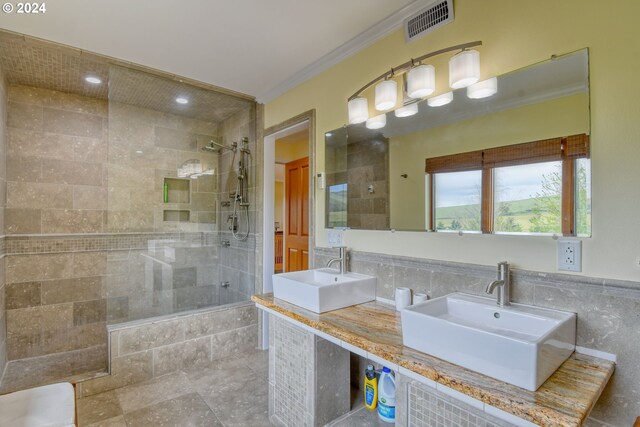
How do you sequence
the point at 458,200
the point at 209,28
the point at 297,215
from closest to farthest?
the point at 458,200, the point at 209,28, the point at 297,215

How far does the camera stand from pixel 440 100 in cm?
175

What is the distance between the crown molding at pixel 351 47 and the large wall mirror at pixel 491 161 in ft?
1.75

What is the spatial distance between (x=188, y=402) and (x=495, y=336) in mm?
2189

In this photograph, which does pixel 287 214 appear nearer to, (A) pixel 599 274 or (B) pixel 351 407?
(B) pixel 351 407

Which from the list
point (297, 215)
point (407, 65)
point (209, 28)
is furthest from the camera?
point (297, 215)

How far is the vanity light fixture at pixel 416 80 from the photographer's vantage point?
1.57 m

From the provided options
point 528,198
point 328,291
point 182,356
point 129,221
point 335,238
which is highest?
point 528,198

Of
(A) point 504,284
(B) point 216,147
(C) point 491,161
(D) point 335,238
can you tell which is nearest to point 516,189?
(C) point 491,161

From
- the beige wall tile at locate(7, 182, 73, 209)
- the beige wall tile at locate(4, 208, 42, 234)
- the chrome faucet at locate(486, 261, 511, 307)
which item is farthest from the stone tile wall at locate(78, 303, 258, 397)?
the chrome faucet at locate(486, 261, 511, 307)

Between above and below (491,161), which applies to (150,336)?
below

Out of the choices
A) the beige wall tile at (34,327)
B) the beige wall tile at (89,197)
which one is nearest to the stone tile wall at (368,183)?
the beige wall tile at (89,197)

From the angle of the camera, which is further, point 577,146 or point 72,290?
point 72,290

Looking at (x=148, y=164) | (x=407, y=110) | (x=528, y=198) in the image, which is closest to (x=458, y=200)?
(x=528, y=198)

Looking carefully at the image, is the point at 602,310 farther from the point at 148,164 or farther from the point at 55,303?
the point at 55,303
